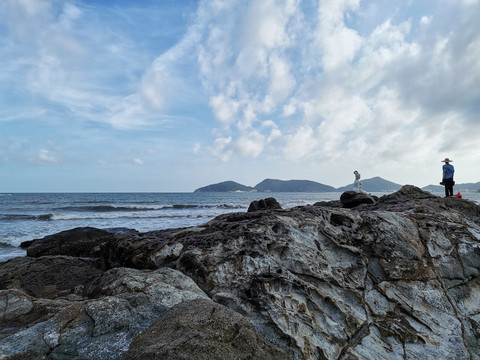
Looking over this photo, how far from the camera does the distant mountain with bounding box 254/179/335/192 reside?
182625 millimetres

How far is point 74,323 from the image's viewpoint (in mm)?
2854

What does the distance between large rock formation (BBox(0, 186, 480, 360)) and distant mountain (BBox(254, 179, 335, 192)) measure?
17674 centimetres

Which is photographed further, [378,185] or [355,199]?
[378,185]

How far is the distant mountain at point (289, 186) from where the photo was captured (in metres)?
183

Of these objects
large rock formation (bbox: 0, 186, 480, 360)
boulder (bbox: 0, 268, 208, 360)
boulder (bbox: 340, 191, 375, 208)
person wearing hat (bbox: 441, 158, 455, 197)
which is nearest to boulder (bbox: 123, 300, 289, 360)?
large rock formation (bbox: 0, 186, 480, 360)

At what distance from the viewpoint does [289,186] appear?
600ft

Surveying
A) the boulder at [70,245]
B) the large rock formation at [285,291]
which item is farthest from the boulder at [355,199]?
the boulder at [70,245]

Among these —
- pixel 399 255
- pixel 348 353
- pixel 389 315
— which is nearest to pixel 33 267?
pixel 348 353

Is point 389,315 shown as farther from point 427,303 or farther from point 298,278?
point 298,278

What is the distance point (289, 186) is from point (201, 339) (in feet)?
602

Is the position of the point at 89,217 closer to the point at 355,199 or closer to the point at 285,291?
the point at 355,199

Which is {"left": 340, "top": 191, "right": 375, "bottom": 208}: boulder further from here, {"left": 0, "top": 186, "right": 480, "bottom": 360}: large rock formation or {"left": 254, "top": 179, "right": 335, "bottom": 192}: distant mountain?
{"left": 254, "top": 179, "right": 335, "bottom": 192}: distant mountain

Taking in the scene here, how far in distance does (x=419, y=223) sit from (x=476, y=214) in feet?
12.7

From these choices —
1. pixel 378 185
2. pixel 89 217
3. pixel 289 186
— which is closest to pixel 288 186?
pixel 289 186
